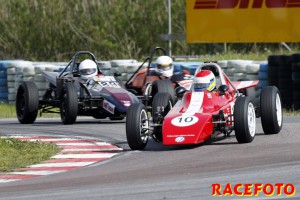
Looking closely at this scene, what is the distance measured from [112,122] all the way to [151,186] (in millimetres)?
8952

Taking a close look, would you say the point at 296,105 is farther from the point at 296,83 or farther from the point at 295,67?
the point at 295,67

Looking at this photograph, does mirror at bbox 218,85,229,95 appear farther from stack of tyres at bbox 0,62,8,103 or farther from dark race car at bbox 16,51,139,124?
stack of tyres at bbox 0,62,8,103

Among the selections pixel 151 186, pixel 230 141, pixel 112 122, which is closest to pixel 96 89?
pixel 112 122

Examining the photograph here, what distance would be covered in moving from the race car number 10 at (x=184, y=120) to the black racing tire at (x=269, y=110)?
56.4 inches

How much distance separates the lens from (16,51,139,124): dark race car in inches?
724

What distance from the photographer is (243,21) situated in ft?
88.9

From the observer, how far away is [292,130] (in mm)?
15859

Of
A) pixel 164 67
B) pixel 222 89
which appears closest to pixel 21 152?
pixel 222 89

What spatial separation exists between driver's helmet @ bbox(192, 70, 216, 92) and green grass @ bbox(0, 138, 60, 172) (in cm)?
212

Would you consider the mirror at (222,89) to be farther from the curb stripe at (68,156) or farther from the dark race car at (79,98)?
the dark race car at (79,98)

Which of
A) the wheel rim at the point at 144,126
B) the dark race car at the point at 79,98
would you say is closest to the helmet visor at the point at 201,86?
the wheel rim at the point at 144,126

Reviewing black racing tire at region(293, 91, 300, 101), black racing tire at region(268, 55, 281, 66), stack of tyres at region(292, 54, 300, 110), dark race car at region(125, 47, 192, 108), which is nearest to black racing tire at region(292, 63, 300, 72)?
stack of tyres at region(292, 54, 300, 110)

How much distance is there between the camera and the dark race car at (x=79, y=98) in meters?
18.4

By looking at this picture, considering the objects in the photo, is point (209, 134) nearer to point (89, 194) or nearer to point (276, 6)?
point (89, 194)
